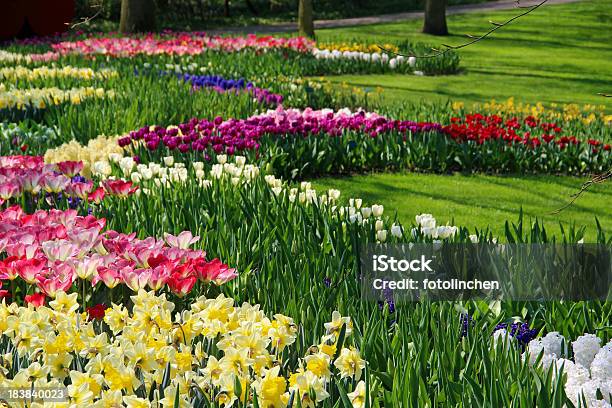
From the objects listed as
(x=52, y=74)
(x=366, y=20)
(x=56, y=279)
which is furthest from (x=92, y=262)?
(x=366, y=20)

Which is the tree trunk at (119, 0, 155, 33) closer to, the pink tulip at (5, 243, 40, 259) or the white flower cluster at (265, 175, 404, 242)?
the white flower cluster at (265, 175, 404, 242)

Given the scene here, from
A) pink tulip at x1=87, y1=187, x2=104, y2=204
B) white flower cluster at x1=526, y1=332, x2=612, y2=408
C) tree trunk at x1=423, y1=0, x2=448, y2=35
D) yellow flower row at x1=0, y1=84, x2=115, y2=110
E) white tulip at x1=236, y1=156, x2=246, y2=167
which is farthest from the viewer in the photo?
tree trunk at x1=423, y1=0, x2=448, y2=35

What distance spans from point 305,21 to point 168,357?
17652 mm

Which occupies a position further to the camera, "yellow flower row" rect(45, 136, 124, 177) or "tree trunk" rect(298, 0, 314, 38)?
"tree trunk" rect(298, 0, 314, 38)

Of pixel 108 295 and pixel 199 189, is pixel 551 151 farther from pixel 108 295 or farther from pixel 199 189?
pixel 108 295

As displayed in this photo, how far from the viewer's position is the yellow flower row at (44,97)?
8.63 m

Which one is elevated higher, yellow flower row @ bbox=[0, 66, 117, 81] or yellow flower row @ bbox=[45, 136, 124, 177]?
yellow flower row @ bbox=[0, 66, 117, 81]

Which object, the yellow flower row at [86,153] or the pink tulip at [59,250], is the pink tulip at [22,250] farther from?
the yellow flower row at [86,153]

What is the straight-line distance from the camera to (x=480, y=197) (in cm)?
733

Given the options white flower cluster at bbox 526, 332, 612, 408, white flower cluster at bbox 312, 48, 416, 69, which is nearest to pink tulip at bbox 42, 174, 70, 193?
white flower cluster at bbox 526, 332, 612, 408

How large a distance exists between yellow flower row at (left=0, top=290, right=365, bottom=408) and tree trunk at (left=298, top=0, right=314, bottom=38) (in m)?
17.0

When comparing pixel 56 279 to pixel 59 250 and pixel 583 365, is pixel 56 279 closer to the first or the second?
pixel 59 250

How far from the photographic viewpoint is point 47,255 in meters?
3.50

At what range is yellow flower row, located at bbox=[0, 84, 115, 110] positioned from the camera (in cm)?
863
